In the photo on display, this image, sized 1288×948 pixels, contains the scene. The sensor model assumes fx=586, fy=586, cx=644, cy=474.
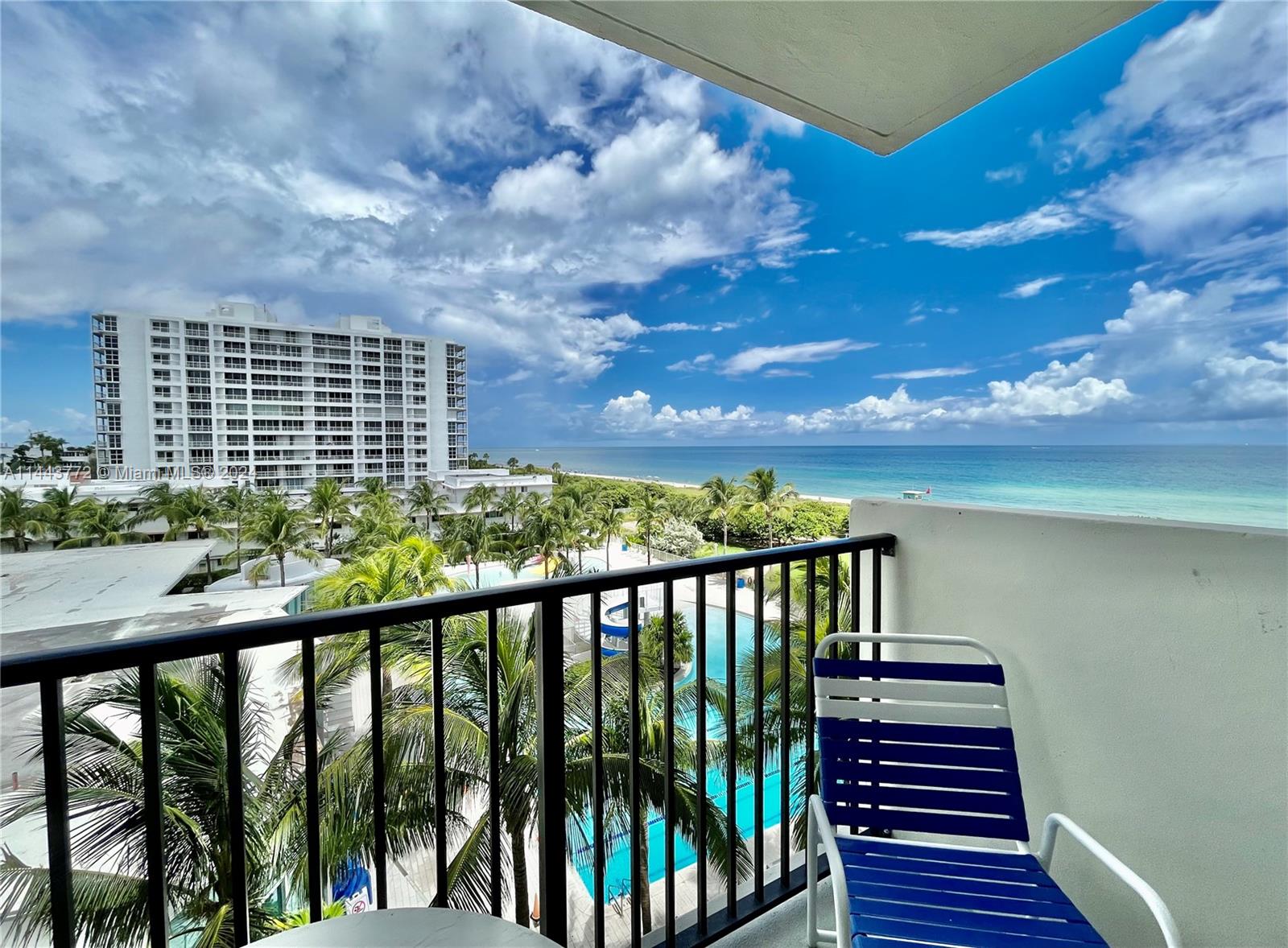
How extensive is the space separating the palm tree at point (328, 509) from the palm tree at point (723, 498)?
15.4 m

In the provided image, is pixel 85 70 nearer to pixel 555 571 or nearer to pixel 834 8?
pixel 555 571

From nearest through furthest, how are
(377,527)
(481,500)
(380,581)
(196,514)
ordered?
(380,581) → (196,514) → (377,527) → (481,500)

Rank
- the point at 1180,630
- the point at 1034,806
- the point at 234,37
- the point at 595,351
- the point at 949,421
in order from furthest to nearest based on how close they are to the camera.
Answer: the point at 595,351
the point at 949,421
the point at 234,37
the point at 1034,806
the point at 1180,630

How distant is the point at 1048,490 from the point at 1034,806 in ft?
101

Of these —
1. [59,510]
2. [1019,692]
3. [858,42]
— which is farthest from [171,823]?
[59,510]

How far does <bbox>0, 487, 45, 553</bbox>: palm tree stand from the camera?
15688 millimetres

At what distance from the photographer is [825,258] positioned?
127ft

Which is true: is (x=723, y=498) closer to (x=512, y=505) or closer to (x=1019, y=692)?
(x=512, y=505)

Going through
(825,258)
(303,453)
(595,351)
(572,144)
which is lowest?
(303,453)

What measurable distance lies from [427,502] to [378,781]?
26.3 metres

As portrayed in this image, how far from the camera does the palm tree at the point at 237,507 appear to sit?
22.0 m

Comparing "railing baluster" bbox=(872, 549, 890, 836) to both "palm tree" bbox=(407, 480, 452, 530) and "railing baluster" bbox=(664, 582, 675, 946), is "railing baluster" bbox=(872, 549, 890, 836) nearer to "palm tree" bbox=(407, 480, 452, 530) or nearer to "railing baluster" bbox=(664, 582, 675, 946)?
"railing baluster" bbox=(664, 582, 675, 946)

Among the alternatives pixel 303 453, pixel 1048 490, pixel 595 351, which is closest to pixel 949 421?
pixel 1048 490

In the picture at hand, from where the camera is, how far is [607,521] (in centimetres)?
2548
